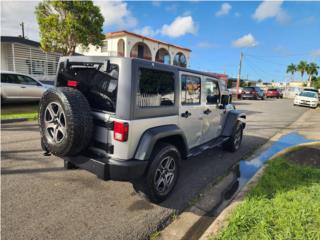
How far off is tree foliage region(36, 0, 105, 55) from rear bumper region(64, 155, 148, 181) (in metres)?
13.8

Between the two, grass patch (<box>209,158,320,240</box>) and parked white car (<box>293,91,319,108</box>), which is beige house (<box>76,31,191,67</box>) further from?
grass patch (<box>209,158,320,240</box>)

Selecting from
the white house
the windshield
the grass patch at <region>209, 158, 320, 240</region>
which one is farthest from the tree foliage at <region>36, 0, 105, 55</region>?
the windshield

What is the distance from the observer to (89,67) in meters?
3.24

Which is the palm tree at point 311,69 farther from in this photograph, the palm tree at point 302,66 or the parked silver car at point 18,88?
the parked silver car at point 18,88

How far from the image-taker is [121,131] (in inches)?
111

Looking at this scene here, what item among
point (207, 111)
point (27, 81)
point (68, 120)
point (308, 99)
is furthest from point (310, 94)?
point (68, 120)

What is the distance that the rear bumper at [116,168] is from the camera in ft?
9.25

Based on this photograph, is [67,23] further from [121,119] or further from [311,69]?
[311,69]

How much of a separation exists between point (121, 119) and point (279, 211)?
240 cm

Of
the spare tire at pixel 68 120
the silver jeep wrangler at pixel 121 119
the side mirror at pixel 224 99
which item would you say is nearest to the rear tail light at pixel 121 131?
the silver jeep wrangler at pixel 121 119

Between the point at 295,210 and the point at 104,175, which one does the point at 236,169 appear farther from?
the point at 104,175

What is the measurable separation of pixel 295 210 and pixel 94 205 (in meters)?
2.73

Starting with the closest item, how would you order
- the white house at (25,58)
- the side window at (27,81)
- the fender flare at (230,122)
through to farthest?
the fender flare at (230,122), the side window at (27,81), the white house at (25,58)

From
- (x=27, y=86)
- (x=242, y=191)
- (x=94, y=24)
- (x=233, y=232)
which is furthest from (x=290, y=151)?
(x=94, y=24)
